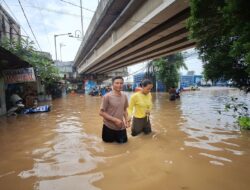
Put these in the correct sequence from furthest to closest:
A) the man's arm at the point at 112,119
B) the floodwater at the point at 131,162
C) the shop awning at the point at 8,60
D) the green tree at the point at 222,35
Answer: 1. the shop awning at the point at 8,60
2. the man's arm at the point at 112,119
3. the floodwater at the point at 131,162
4. the green tree at the point at 222,35

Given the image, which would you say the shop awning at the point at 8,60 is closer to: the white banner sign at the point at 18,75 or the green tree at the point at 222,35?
the white banner sign at the point at 18,75

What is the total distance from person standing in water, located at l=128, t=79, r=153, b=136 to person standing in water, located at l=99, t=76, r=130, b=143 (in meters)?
0.53

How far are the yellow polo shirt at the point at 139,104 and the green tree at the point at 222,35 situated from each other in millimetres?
1751

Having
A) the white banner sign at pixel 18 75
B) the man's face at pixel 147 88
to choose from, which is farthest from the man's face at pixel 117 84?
the white banner sign at pixel 18 75

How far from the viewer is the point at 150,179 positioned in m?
3.73

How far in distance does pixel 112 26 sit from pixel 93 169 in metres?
12.8

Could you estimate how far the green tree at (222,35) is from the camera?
3.39 metres

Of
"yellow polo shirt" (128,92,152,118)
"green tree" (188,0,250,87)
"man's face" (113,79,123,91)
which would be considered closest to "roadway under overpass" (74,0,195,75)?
"green tree" (188,0,250,87)

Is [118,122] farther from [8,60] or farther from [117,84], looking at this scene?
[8,60]

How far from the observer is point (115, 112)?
5.06 meters

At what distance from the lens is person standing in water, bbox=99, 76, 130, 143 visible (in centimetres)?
499

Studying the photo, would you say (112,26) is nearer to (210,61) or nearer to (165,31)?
(165,31)

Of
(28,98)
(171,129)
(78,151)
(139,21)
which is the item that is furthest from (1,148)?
(28,98)

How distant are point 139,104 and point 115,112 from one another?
39.5 inches
